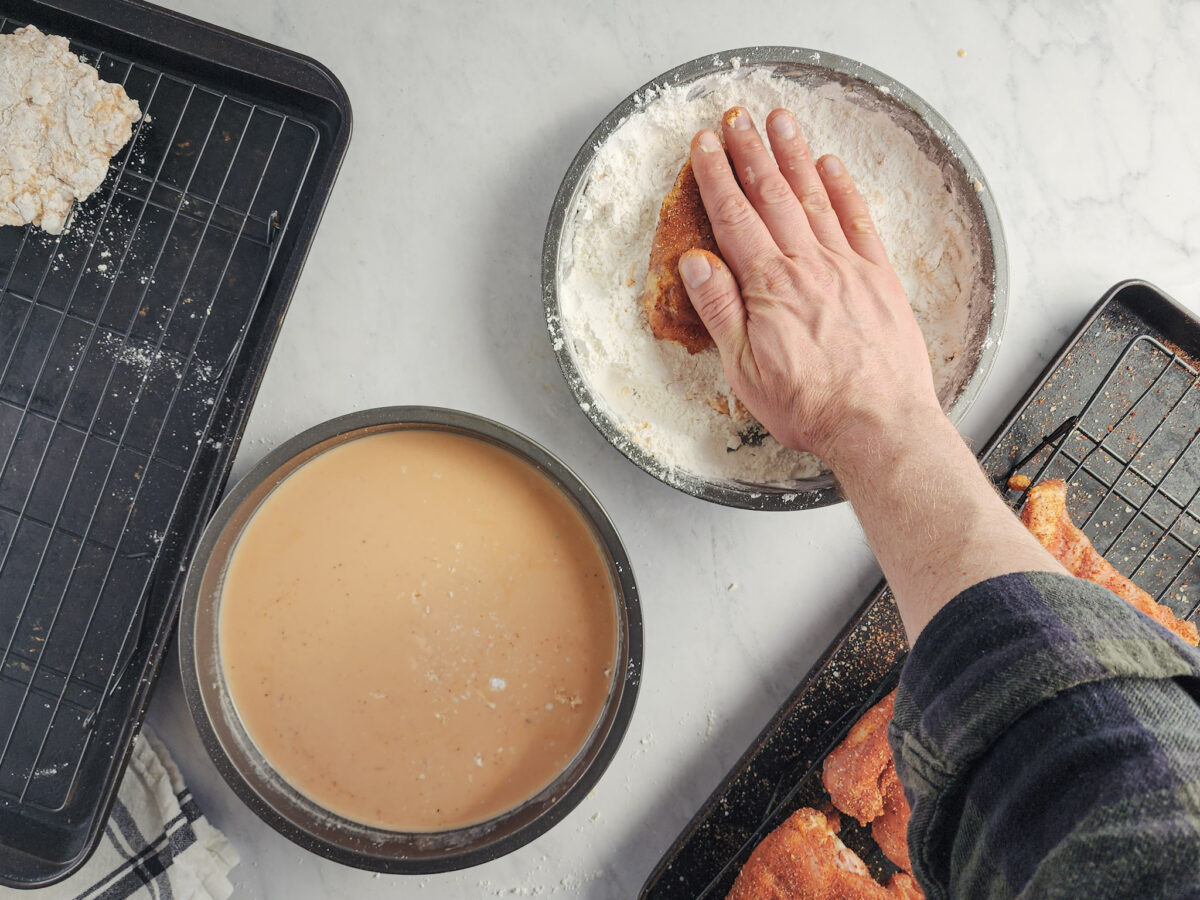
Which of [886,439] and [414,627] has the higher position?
[886,439]

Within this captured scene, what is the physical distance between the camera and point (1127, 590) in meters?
1.35

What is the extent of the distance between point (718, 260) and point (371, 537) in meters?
0.71

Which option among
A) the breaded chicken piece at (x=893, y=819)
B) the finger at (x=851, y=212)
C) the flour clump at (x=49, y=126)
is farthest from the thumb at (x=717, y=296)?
the flour clump at (x=49, y=126)

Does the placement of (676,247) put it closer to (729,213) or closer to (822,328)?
(729,213)

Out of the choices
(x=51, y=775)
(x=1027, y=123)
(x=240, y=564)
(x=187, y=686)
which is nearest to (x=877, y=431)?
(x=1027, y=123)

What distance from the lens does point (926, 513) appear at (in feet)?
3.42

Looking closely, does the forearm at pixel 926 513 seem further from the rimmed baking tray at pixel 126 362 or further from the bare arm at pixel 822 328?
the rimmed baking tray at pixel 126 362

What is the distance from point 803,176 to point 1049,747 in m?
0.90

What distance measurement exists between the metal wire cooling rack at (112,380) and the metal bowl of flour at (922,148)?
19.6 inches

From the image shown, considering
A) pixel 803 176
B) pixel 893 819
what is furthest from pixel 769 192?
pixel 893 819

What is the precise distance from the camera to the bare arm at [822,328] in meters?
Result: 1.10

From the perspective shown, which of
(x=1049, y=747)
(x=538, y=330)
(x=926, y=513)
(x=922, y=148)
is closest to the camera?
(x=1049, y=747)

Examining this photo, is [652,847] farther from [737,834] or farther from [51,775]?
[51,775]

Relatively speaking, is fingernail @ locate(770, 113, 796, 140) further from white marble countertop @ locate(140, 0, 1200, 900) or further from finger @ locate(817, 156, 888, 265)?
white marble countertop @ locate(140, 0, 1200, 900)
